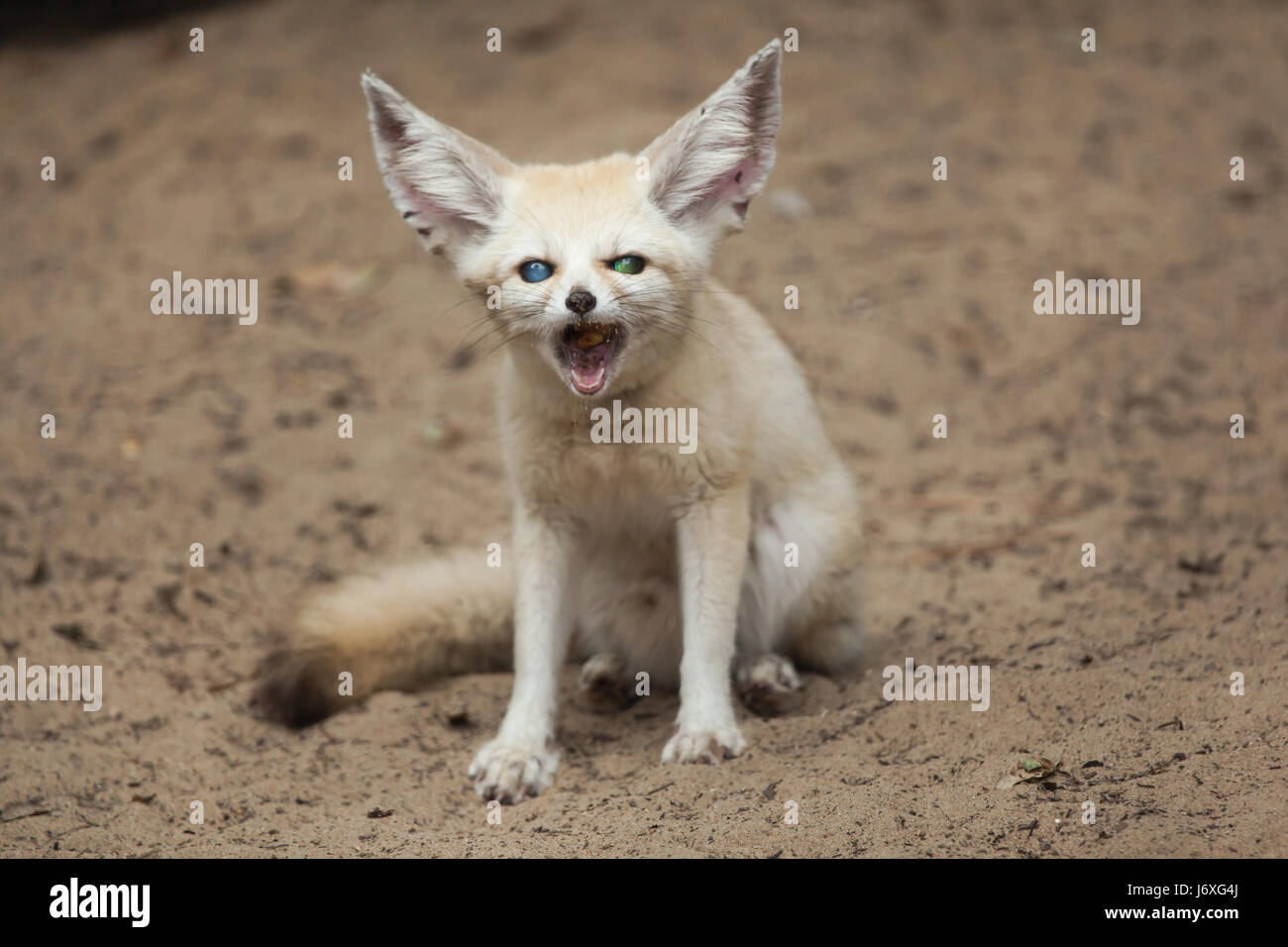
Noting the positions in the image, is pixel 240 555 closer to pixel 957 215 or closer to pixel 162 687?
pixel 162 687

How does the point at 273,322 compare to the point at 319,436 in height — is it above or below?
above

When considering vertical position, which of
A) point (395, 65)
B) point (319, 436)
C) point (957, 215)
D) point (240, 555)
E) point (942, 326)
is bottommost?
point (240, 555)

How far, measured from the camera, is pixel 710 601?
3.53 m

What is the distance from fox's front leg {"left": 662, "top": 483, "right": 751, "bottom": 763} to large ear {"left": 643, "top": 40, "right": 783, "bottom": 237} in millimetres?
794

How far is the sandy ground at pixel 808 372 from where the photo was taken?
3.24 m

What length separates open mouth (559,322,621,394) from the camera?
125 inches

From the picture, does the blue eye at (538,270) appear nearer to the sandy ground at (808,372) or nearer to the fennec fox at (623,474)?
the fennec fox at (623,474)

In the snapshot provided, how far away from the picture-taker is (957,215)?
7145 millimetres

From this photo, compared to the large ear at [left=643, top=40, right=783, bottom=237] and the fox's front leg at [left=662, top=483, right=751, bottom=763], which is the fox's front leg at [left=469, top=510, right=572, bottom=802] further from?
the large ear at [left=643, top=40, right=783, bottom=237]

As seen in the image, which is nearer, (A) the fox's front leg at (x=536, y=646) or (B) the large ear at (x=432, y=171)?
(B) the large ear at (x=432, y=171)

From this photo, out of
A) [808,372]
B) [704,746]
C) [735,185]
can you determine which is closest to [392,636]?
[704,746]

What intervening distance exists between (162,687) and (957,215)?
5021 millimetres

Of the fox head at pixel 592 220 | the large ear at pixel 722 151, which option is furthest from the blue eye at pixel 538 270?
the large ear at pixel 722 151

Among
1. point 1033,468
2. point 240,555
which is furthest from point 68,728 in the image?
point 1033,468
